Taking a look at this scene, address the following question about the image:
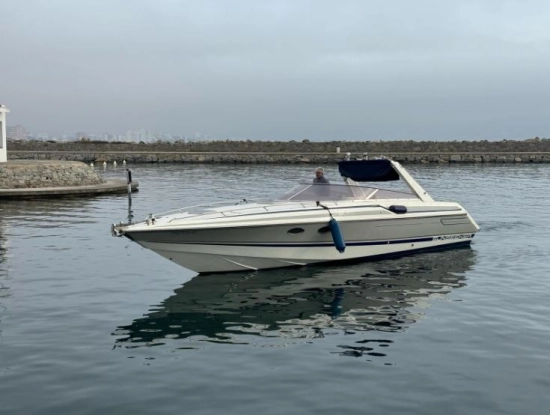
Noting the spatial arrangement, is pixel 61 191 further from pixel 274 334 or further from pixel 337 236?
pixel 274 334

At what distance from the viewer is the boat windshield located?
13867 millimetres

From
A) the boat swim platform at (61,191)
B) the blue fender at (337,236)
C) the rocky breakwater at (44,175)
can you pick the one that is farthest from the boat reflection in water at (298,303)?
the rocky breakwater at (44,175)

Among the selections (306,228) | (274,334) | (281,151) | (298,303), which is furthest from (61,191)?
(281,151)

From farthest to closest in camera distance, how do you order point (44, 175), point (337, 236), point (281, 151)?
point (281, 151), point (44, 175), point (337, 236)

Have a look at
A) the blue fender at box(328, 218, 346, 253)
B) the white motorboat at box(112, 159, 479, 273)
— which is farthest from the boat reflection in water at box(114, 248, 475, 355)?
the blue fender at box(328, 218, 346, 253)

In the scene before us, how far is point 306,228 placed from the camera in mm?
13008

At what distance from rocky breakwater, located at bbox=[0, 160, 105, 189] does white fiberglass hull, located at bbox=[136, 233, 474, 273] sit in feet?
62.7

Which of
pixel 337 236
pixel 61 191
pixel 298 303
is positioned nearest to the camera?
pixel 298 303

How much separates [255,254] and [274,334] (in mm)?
4031

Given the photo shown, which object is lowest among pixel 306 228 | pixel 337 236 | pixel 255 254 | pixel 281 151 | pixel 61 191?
pixel 255 254

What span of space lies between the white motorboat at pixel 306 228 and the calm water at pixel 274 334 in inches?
13.7

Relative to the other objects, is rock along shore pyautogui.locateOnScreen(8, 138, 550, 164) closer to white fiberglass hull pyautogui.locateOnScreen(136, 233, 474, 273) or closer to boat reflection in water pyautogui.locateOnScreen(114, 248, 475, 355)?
white fiberglass hull pyautogui.locateOnScreen(136, 233, 474, 273)

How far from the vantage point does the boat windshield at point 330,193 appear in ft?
45.5

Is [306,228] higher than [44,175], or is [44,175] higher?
[44,175]
